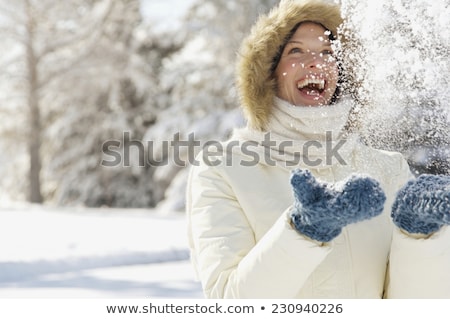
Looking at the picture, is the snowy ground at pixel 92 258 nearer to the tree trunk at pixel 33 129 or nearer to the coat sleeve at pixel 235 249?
the coat sleeve at pixel 235 249

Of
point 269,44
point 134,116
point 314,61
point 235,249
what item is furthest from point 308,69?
point 134,116

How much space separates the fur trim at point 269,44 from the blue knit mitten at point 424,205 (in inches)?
20.5

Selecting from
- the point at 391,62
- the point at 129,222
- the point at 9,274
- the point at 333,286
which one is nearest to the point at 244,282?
the point at 333,286

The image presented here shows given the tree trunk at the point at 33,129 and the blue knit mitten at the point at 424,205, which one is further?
the tree trunk at the point at 33,129

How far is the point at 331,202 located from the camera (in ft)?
3.92

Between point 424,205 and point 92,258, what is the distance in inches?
193

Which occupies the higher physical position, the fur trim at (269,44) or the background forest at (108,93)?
the fur trim at (269,44)

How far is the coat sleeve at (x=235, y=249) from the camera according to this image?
4.37 feet

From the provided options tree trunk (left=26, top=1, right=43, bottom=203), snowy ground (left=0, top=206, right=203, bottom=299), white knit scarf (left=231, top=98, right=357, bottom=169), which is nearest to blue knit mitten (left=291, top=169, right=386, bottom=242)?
white knit scarf (left=231, top=98, right=357, bottom=169)

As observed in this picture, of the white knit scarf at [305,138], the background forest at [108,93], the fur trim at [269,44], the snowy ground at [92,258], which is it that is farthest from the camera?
the background forest at [108,93]

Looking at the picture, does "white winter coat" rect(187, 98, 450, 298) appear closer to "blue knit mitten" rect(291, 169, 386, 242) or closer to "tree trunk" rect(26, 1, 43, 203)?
"blue knit mitten" rect(291, 169, 386, 242)

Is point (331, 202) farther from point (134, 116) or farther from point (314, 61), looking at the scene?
point (134, 116)

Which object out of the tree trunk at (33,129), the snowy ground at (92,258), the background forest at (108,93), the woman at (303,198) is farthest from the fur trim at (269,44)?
the tree trunk at (33,129)

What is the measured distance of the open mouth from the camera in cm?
168
